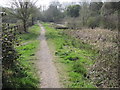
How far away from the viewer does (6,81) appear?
5.51m

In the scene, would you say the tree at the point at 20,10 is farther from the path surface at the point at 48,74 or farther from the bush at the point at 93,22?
the path surface at the point at 48,74

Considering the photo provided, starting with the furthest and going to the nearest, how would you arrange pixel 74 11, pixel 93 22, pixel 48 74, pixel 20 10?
pixel 74 11
pixel 93 22
pixel 20 10
pixel 48 74

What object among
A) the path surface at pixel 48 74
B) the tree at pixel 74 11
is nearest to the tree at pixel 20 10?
the path surface at pixel 48 74

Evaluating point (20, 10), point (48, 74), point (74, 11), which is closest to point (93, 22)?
point (20, 10)

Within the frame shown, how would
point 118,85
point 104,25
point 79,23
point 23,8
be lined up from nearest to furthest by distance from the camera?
point 118,85, point 104,25, point 23,8, point 79,23

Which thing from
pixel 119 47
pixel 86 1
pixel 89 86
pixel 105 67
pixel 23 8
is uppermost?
pixel 86 1

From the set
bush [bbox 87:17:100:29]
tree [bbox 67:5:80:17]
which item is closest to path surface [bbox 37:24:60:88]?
bush [bbox 87:17:100:29]

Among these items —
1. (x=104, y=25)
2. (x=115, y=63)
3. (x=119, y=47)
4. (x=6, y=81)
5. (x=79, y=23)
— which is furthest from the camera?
(x=79, y=23)

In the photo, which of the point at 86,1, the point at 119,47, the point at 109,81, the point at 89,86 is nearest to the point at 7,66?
the point at 89,86

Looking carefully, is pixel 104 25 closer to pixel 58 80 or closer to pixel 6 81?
pixel 58 80

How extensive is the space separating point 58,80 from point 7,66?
2.08 metres

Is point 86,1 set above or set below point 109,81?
above

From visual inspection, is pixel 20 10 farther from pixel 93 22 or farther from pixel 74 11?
pixel 74 11

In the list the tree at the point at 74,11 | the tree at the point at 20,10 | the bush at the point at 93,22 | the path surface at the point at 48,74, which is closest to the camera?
the path surface at the point at 48,74
